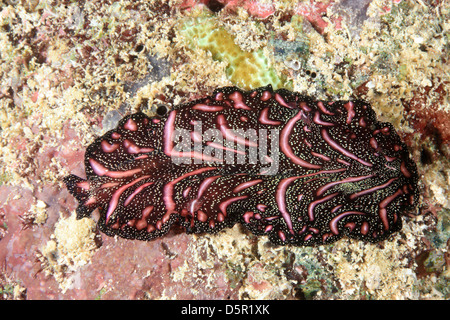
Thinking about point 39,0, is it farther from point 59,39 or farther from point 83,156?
point 83,156

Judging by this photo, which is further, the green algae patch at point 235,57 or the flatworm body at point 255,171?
the green algae patch at point 235,57

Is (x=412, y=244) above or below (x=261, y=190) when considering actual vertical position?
below

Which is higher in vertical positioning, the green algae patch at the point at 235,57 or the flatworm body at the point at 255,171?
the green algae patch at the point at 235,57

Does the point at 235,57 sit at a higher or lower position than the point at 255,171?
higher

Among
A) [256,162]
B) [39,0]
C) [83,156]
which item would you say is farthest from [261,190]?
[39,0]

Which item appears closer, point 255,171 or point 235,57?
point 255,171
